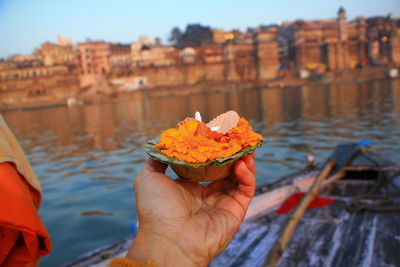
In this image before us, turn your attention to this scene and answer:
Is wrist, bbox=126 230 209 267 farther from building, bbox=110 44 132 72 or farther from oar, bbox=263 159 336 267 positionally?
building, bbox=110 44 132 72

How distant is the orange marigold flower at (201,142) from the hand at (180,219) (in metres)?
0.09

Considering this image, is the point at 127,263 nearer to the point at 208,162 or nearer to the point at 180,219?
the point at 180,219

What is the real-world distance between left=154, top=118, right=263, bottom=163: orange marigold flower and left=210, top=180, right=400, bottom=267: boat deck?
64.4 inches

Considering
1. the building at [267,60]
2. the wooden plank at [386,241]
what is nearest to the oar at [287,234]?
the wooden plank at [386,241]

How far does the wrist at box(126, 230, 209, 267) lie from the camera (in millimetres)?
1412

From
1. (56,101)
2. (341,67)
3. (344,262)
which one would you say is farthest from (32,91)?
(344,262)

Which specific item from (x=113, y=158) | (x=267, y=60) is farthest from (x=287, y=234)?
(x=267, y=60)

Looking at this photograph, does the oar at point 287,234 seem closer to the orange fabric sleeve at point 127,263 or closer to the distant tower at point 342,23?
the orange fabric sleeve at point 127,263

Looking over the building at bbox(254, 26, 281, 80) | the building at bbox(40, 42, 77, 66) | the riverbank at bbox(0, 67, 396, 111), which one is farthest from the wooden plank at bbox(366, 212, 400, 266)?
the building at bbox(40, 42, 77, 66)

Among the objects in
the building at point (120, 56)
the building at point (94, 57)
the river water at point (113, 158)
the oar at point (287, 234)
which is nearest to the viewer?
the oar at point (287, 234)

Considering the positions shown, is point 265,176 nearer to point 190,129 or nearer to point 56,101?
point 190,129

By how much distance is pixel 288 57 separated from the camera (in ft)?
220

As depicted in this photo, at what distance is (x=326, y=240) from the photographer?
3.20m

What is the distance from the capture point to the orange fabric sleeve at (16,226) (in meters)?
1.36
